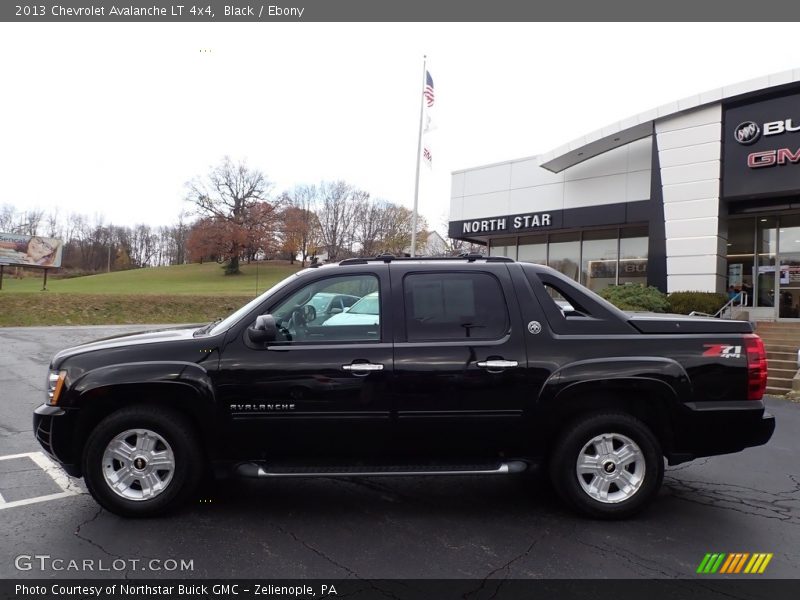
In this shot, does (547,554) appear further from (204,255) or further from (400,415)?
(204,255)

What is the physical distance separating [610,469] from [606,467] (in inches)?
1.3

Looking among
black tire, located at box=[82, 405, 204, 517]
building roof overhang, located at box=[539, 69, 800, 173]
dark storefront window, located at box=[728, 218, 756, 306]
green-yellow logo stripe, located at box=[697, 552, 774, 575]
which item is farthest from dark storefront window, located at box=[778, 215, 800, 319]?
black tire, located at box=[82, 405, 204, 517]

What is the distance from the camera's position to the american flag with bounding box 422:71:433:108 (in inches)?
869

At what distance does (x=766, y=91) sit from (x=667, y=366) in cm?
1530

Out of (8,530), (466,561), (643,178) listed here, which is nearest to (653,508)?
(466,561)

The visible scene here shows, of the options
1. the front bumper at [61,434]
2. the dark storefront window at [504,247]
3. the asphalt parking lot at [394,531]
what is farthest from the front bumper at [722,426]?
the dark storefront window at [504,247]

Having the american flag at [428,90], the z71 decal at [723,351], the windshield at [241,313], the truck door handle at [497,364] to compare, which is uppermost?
the american flag at [428,90]

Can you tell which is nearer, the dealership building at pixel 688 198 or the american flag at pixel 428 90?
the dealership building at pixel 688 198

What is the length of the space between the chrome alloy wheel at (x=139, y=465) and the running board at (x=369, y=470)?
53cm

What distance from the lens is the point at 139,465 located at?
3.79 metres

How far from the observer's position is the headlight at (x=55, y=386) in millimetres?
3818

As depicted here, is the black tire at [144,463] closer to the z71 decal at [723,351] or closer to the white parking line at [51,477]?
the white parking line at [51,477]

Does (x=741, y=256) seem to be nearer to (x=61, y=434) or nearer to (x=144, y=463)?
(x=144, y=463)

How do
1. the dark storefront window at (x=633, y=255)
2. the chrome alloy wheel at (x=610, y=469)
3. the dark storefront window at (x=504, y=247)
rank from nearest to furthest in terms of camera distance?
the chrome alloy wheel at (x=610, y=469) → the dark storefront window at (x=633, y=255) → the dark storefront window at (x=504, y=247)
